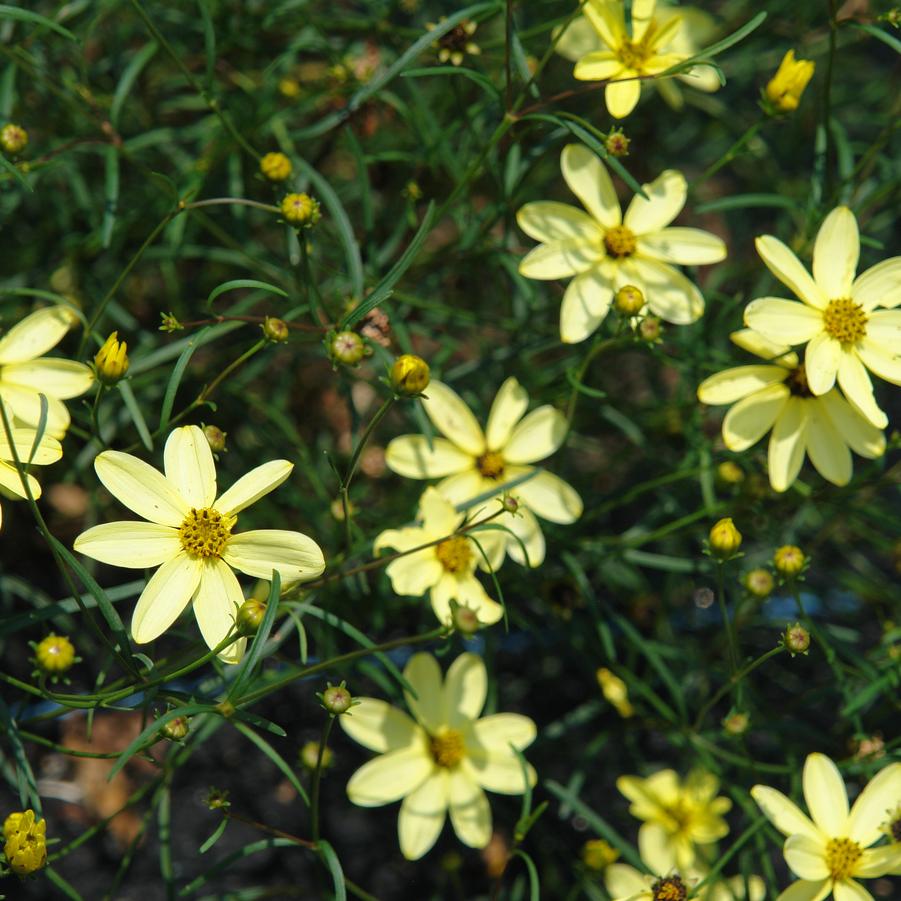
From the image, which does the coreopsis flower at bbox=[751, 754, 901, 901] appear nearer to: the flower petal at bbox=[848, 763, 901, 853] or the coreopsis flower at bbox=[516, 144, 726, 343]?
the flower petal at bbox=[848, 763, 901, 853]

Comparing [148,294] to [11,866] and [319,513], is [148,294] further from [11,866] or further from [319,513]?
[11,866]

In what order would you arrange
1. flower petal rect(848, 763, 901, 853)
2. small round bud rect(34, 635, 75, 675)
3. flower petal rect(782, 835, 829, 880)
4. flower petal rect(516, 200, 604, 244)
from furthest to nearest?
1. flower petal rect(516, 200, 604, 244)
2. flower petal rect(848, 763, 901, 853)
3. flower petal rect(782, 835, 829, 880)
4. small round bud rect(34, 635, 75, 675)

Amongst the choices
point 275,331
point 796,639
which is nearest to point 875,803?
point 796,639

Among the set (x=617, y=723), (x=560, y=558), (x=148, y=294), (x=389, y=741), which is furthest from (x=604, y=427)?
(x=148, y=294)

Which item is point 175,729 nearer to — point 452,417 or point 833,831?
point 452,417

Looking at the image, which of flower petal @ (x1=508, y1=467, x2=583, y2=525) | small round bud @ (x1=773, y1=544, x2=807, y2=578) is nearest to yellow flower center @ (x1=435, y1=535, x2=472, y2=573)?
flower petal @ (x1=508, y1=467, x2=583, y2=525)
